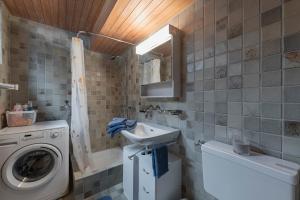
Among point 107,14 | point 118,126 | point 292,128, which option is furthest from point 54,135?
point 292,128

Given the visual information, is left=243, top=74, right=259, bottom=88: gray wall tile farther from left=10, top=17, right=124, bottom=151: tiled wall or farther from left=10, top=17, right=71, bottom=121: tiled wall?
left=10, top=17, right=71, bottom=121: tiled wall

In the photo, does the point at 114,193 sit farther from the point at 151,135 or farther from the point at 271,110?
the point at 271,110

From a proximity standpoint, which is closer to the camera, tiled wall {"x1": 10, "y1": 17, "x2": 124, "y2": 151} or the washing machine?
the washing machine

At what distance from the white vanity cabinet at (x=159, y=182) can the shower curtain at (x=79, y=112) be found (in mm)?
914

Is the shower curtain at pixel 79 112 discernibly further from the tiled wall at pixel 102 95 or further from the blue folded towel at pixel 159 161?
the blue folded towel at pixel 159 161

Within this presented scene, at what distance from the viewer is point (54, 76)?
7.23ft

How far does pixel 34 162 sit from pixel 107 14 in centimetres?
183

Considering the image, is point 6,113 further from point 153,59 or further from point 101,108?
point 153,59

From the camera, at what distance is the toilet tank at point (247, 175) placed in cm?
68

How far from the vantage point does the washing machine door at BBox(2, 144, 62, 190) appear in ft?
4.67

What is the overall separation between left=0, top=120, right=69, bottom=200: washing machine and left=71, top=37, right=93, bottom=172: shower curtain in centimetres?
19

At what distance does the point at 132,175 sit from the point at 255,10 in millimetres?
1713

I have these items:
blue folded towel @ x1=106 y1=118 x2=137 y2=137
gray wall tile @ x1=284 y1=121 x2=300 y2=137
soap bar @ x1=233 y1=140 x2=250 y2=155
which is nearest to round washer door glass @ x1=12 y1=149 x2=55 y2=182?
blue folded towel @ x1=106 y1=118 x2=137 y2=137

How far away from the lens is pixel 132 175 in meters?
1.50
